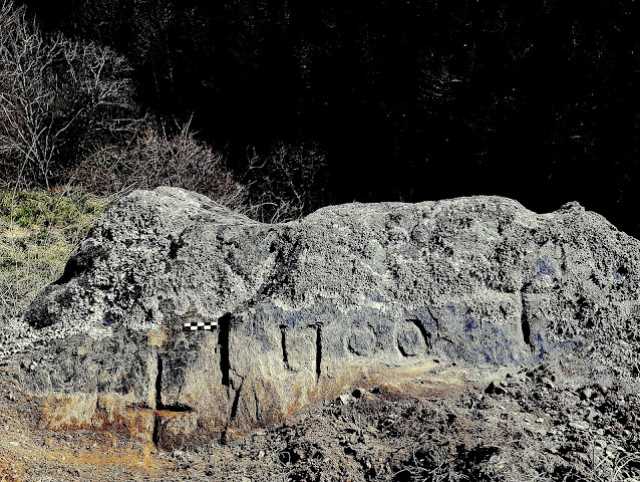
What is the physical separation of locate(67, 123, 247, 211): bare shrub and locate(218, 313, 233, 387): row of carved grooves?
6140 millimetres

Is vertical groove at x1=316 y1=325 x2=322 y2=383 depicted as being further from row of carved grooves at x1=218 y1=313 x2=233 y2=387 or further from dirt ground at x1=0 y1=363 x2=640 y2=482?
row of carved grooves at x1=218 y1=313 x2=233 y2=387

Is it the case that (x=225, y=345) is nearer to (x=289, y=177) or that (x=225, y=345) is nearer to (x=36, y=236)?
(x=36, y=236)

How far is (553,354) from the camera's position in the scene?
316cm

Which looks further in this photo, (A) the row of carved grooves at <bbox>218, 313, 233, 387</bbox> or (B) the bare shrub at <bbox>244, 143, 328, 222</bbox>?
(B) the bare shrub at <bbox>244, 143, 328, 222</bbox>

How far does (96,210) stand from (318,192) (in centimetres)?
446

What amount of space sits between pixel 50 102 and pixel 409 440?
845 cm

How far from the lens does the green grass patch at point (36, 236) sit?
16.8 feet

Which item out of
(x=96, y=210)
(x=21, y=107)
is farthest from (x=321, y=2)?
(x=96, y=210)

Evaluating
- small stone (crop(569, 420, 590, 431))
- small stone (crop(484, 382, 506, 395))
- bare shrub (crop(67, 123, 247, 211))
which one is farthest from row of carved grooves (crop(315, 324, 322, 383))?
bare shrub (crop(67, 123, 247, 211))

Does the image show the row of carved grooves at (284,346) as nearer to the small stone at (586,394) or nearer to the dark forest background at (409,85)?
the small stone at (586,394)

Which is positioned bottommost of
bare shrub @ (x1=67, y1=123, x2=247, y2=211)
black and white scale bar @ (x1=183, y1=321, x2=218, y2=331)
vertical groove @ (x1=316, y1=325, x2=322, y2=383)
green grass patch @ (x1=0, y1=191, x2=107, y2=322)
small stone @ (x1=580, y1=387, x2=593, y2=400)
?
small stone @ (x1=580, y1=387, x2=593, y2=400)

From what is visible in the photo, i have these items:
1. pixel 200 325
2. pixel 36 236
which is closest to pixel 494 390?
pixel 200 325

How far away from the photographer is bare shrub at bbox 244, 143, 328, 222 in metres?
11.1

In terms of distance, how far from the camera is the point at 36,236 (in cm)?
663
